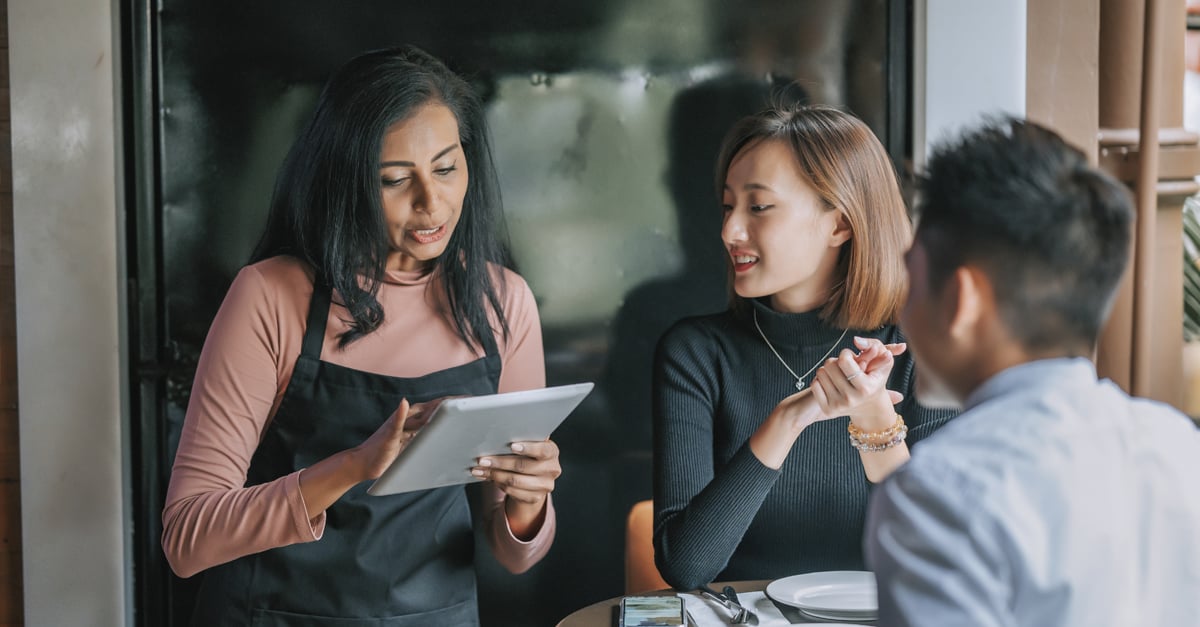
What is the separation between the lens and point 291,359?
192cm

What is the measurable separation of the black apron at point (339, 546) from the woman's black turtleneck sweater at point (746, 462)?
451 millimetres

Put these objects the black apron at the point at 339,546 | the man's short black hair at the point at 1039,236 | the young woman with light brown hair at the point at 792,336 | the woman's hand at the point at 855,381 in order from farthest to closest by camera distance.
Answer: the young woman with light brown hair at the point at 792,336, the black apron at the point at 339,546, the woman's hand at the point at 855,381, the man's short black hair at the point at 1039,236

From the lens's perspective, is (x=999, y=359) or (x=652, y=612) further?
(x=652, y=612)

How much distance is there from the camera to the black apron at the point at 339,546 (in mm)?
1880

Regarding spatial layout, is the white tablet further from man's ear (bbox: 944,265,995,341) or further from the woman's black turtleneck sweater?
man's ear (bbox: 944,265,995,341)

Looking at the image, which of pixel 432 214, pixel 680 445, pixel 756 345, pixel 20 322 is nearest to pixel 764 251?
pixel 756 345

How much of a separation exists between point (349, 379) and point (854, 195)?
1.04 meters

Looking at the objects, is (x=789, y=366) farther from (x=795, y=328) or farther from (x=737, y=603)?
(x=737, y=603)

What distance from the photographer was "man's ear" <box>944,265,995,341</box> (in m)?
0.86

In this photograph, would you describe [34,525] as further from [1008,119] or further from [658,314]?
[1008,119]

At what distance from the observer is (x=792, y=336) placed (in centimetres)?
215

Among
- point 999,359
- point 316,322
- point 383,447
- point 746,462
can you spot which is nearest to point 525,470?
point 383,447

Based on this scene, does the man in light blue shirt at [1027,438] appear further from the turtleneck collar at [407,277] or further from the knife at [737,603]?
the turtleneck collar at [407,277]

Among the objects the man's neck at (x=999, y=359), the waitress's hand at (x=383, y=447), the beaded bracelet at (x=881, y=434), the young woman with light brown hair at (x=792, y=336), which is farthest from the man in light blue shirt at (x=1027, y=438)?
the young woman with light brown hair at (x=792, y=336)
